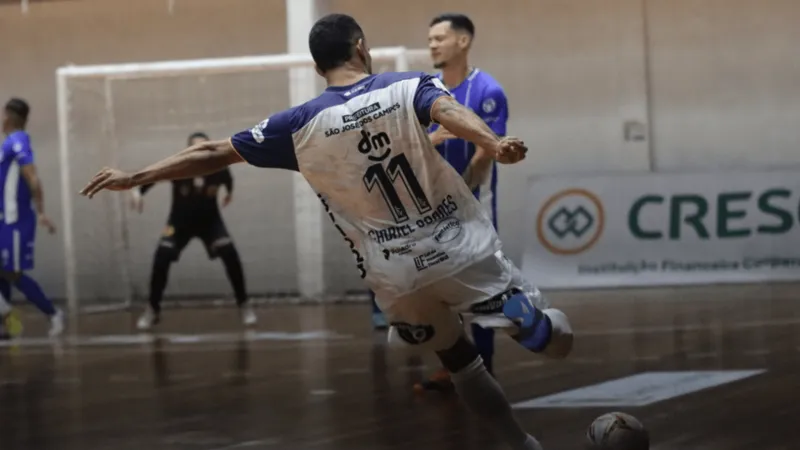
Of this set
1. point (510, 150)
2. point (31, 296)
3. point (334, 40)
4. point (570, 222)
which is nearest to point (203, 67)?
point (31, 296)

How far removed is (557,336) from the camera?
13.7 feet

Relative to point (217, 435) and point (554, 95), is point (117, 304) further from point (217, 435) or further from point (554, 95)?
point (217, 435)

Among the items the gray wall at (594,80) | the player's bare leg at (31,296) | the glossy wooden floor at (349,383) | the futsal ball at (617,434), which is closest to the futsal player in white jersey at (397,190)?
the futsal ball at (617,434)

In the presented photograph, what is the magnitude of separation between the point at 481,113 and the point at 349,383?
6.13 ft

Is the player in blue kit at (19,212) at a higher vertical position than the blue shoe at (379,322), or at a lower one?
higher

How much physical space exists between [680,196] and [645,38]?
2.27 meters

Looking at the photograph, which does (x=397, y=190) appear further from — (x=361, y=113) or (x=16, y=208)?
(x=16, y=208)

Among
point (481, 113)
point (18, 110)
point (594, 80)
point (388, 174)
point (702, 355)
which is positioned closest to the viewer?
point (388, 174)

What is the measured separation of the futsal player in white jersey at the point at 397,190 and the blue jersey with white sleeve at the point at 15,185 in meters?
7.57

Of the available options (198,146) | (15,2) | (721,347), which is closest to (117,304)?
(15,2)

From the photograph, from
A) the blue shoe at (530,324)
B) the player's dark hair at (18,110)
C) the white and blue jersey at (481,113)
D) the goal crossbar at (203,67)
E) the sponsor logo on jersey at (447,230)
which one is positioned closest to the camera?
the blue shoe at (530,324)

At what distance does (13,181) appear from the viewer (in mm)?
11719

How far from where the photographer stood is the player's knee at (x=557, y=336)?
13.7 feet

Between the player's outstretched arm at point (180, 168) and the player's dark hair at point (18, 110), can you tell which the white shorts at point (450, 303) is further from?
the player's dark hair at point (18, 110)
